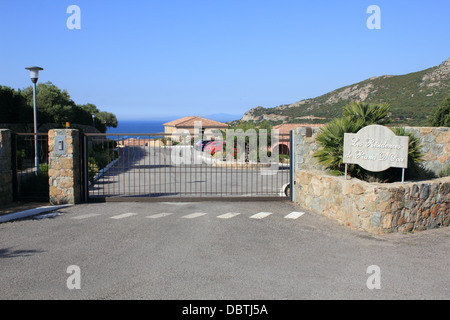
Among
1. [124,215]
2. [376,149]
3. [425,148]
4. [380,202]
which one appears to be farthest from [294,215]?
[425,148]

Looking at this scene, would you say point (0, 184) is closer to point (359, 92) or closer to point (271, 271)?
point (271, 271)

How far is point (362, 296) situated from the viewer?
461 cm

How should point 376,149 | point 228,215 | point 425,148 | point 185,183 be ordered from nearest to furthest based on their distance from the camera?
point 376,149
point 228,215
point 425,148
point 185,183

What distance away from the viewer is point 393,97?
55594 mm

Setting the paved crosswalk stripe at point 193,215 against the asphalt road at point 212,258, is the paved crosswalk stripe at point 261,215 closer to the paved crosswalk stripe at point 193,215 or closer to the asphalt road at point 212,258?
the asphalt road at point 212,258

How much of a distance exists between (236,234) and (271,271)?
2173 millimetres

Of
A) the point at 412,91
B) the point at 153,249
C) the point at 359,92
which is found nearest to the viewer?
the point at 153,249

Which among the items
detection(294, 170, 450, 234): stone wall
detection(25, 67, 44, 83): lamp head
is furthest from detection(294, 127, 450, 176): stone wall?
detection(25, 67, 44, 83): lamp head

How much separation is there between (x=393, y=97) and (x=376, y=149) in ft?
172

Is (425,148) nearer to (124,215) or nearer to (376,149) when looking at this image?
(376,149)

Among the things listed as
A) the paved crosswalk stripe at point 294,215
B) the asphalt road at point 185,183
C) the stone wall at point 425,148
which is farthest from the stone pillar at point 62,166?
the stone wall at point 425,148

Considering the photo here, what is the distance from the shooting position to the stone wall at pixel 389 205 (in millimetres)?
7645

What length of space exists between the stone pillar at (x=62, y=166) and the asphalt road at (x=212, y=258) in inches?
45.8
